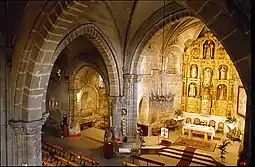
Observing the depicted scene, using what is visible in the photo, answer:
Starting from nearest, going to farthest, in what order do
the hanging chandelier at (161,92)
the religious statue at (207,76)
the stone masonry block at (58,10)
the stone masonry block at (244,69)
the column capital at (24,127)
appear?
the stone masonry block at (244,69), the stone masonry block at (58,10), the column capital at (24,127), the hanging chandelier at (161,92), the religious statue at (207,76)

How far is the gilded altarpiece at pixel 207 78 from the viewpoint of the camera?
627 inches

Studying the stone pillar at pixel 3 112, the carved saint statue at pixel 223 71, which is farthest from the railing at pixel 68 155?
the carved saint statue at pixel 223 71

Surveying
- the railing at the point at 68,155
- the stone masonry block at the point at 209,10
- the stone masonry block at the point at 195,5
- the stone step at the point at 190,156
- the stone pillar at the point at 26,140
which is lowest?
the stone step at the point at 190,156

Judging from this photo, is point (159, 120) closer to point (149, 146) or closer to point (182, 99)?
point (182, 99)

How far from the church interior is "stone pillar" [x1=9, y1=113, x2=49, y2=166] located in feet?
0.08

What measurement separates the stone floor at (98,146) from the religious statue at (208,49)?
16.3ft

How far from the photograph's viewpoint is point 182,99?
17234mm

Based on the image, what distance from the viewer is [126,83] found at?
12.2 m

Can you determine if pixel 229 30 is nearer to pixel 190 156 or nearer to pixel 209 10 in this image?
pixel 209 10

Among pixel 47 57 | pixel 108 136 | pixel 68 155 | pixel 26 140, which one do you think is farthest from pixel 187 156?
pixel 47 57

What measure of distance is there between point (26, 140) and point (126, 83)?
19.9 feet

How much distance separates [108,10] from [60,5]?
4.50 meters

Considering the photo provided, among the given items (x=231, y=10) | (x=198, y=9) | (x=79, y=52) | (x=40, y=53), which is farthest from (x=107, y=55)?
(x=231, y=10)

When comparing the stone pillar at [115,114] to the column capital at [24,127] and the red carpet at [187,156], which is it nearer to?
the red carpet at [187,156]
